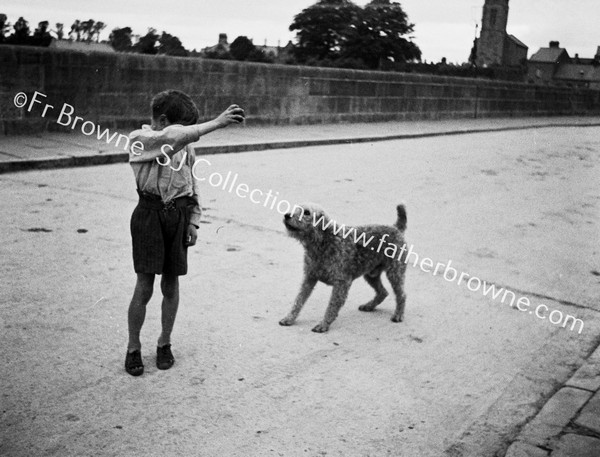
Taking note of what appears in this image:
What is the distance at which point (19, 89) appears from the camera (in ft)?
36.3

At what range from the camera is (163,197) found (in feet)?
10.9

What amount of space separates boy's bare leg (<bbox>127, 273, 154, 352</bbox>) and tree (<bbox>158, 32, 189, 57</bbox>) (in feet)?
57.5

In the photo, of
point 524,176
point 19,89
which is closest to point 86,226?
point 19,89

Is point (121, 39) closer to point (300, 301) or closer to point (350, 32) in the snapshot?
point (300, 301)

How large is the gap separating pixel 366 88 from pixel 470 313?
15.5 meters

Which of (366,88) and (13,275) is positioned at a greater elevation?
(366,88)

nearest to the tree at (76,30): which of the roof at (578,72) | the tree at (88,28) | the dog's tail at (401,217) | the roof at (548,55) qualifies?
the tree at (88,28)

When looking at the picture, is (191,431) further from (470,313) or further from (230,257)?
(230,257)

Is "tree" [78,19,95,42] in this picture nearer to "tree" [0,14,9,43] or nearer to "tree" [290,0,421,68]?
"tree" [0,14,9,43]

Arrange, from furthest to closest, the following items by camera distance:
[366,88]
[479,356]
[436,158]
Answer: [366,88] < [436,158] < [479,356]

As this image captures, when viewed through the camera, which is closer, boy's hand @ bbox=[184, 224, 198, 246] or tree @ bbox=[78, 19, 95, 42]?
boy's hand @ bbox=[184, 224, 198, 246]

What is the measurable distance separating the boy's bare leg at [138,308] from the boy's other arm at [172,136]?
61 cm

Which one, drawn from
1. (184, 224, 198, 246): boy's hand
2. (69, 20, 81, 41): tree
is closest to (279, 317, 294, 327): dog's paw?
(184, 224, 198, 246): boy's hand

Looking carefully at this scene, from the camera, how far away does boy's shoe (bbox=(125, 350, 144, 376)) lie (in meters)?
3.36
